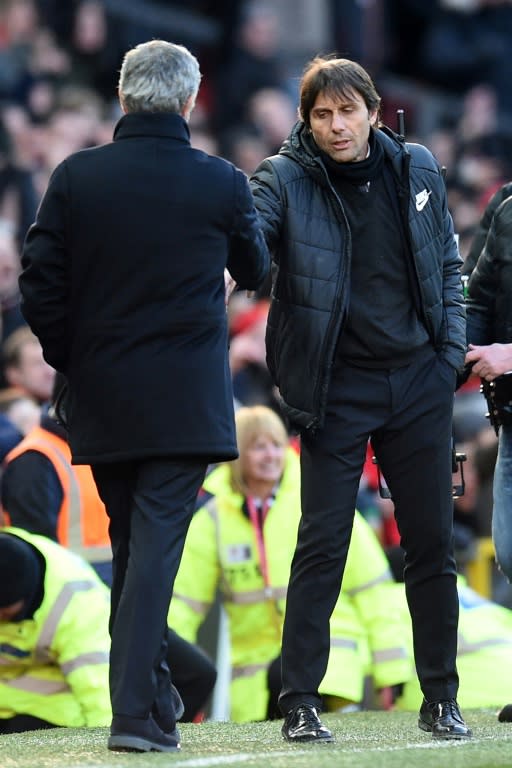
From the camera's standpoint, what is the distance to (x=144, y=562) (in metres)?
6.21

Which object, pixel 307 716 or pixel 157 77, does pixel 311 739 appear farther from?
pixel 157 77

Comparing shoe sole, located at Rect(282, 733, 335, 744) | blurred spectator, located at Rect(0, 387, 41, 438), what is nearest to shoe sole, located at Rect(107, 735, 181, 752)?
shoe sole, located at Rect(282, 733, 335, 744)

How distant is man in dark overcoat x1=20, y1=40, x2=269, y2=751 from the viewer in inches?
245

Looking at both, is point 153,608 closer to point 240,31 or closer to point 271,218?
point 271,218

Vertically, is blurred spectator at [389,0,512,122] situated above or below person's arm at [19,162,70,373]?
above

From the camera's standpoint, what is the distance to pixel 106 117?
15.5 metres

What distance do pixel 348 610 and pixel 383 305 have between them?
284 centimetres

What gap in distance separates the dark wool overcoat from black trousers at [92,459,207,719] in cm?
11

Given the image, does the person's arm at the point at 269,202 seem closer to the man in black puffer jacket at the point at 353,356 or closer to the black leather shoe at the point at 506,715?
the man in black puffer jacket at the point at 353,356

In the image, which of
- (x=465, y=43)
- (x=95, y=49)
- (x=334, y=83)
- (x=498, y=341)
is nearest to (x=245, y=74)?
(x=95, y=49)

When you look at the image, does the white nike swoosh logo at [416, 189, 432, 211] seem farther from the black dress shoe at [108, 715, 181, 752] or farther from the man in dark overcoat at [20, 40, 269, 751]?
the black dress shoe at [108, 715, 181, 752]

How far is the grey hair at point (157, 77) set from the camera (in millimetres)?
6293

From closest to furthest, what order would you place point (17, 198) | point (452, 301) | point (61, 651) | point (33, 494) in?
1. point (452, 301)
2. point (61, 651)
3. point (33, 494)
4. point (17, 198)

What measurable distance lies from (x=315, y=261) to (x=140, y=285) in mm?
657
